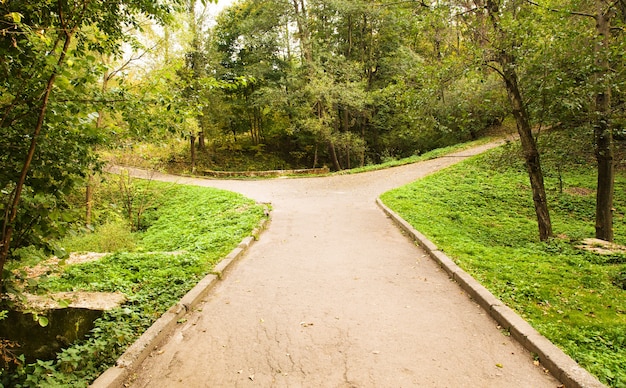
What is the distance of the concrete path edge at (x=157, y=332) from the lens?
3.31m

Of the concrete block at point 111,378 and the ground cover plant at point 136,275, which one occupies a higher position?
the ground cover plant at point 136,275

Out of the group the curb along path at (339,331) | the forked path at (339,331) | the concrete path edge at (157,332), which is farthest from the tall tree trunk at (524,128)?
the concrete path edge at (157,332)

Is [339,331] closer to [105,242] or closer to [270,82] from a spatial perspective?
[105,242]

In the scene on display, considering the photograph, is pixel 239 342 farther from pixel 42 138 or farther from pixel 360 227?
pixel 360 227

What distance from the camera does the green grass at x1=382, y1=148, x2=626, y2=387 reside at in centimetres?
375

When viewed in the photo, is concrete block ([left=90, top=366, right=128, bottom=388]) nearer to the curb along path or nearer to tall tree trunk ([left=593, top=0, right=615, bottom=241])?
the curb along path

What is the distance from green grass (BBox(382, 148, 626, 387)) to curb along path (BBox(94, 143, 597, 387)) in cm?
45

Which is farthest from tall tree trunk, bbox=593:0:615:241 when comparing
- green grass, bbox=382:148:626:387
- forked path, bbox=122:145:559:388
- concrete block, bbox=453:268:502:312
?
forked path, bbox=122:145:559:388

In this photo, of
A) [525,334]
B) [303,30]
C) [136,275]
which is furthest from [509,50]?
[303,30]

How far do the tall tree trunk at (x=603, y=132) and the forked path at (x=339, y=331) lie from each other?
4.58 m

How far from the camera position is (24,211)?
8.91ft

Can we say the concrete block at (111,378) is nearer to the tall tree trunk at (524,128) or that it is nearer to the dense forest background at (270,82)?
the dense forest background at (270,82)

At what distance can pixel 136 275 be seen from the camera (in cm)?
567

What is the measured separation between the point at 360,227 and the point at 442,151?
53.0ft
